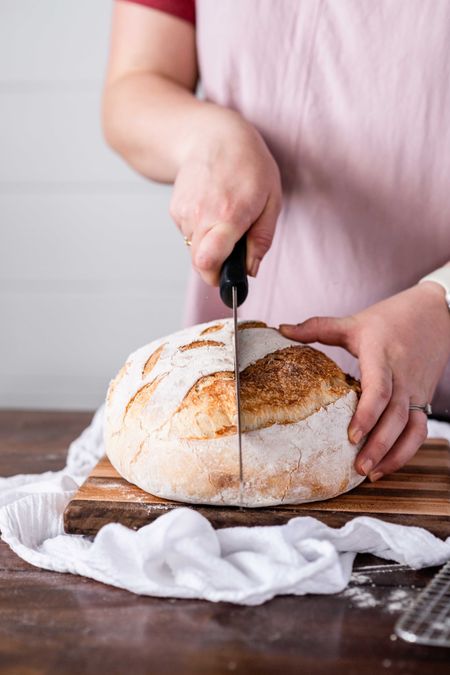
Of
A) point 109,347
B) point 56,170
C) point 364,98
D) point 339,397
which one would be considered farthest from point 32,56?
point 339,397

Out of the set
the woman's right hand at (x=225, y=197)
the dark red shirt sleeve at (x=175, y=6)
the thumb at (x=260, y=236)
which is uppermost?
the dark red shirt sleeve at (x=175, y=6)

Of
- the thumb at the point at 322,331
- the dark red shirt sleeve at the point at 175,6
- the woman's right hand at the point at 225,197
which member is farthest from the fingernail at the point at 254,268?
the dark red shirt sleeve at the point at 175,6

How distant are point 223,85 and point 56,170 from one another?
1.61 metres

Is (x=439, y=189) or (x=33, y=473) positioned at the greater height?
(x=439, y=189)

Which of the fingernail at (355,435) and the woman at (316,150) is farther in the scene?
the woman at (316,150)

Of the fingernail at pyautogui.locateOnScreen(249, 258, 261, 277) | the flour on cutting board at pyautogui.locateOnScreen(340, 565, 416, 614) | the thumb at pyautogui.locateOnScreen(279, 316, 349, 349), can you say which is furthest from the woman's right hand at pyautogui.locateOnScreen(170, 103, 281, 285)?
the flour on cutting board at pyautogui.locateOnScreen(340, 565, 416, 614)

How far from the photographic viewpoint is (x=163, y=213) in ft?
9.39

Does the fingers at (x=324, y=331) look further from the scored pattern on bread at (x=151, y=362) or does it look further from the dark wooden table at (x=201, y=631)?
the dark wooden table at (x=201, y=631)

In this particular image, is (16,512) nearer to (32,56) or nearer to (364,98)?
(364,98)

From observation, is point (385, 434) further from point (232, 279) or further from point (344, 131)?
point (344, 131)

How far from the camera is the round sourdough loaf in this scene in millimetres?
936

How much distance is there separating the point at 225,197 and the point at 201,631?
0.54 metres

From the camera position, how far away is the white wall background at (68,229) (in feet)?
9.21

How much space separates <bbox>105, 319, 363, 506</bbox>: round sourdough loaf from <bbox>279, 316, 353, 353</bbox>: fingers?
69mm
